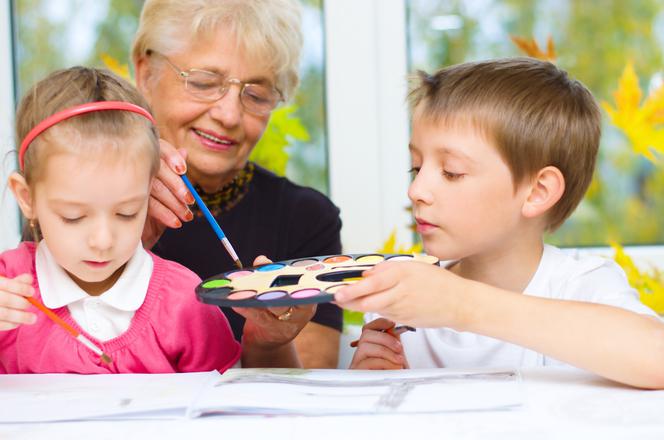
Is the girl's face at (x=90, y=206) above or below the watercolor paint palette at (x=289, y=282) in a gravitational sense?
above

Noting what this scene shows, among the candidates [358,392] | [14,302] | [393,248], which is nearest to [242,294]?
[358,392]

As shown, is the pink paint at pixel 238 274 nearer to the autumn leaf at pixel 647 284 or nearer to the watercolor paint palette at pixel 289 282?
the watercolor paint palette at pixel 289 282

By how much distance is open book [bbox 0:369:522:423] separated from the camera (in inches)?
34.1

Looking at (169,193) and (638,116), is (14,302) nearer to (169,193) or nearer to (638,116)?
(169,193)

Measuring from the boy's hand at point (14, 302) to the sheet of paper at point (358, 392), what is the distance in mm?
253

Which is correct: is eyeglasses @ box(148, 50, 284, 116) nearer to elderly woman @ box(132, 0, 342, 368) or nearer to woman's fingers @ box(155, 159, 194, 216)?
elderly woman @ box(132, 0, 342, 368)

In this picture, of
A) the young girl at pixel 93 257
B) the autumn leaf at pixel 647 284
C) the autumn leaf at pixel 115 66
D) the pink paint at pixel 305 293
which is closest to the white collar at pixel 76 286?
the young girl at pixel 93 257

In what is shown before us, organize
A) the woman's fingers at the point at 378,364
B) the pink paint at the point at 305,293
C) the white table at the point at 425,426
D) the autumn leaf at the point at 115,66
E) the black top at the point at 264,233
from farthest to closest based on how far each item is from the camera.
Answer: the autumn leaf at the point at 115,66, the black top at the point at 264,233, the woman's fingers at the point at 378,364, the pink paint at the point at 305,293, the white table at the point at 425,426

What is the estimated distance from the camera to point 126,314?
116 cm

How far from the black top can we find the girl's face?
1.77 feet

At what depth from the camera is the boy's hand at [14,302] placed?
0.98m

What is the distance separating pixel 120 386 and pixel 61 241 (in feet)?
0.70

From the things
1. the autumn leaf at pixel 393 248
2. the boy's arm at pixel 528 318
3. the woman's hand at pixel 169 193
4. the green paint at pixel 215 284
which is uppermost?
the woman's hand at pixel 169 193

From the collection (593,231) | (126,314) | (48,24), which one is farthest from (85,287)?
(593,231)
